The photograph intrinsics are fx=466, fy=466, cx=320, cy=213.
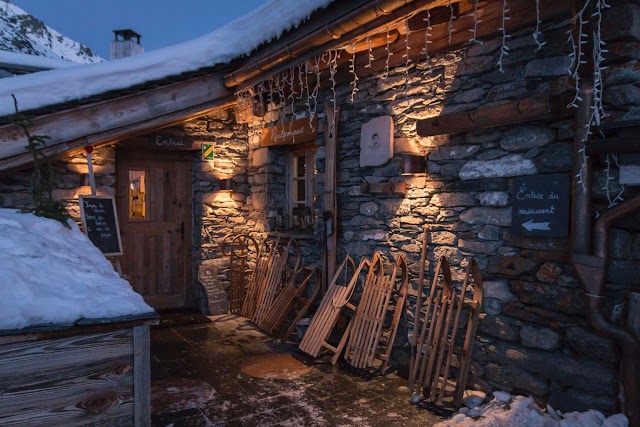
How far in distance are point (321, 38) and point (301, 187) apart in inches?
101

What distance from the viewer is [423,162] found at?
4434 mm

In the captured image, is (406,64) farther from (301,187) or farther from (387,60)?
(301,187)

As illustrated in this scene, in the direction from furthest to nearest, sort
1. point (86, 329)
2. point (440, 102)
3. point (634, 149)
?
point (440, 102), point (634, 149), point (86, 329)

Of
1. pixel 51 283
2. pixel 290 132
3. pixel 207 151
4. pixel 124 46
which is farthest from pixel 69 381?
pixel 124 46

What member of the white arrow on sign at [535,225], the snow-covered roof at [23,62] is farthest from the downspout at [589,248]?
the snow-covered roof at [23,62]

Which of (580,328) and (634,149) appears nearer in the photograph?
(634,149)

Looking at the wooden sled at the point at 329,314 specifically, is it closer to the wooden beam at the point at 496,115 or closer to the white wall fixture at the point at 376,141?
the white wall fixture at the point at 376,141

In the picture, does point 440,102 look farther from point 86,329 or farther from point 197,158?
point 197,158

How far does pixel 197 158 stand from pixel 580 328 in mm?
5435

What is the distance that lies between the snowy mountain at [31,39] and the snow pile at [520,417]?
11.4 meters

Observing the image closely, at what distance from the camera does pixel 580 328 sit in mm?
3311

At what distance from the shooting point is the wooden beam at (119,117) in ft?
16.1

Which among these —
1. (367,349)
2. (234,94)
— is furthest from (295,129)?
(367,349)

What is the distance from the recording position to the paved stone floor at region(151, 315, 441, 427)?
11.6 ft
